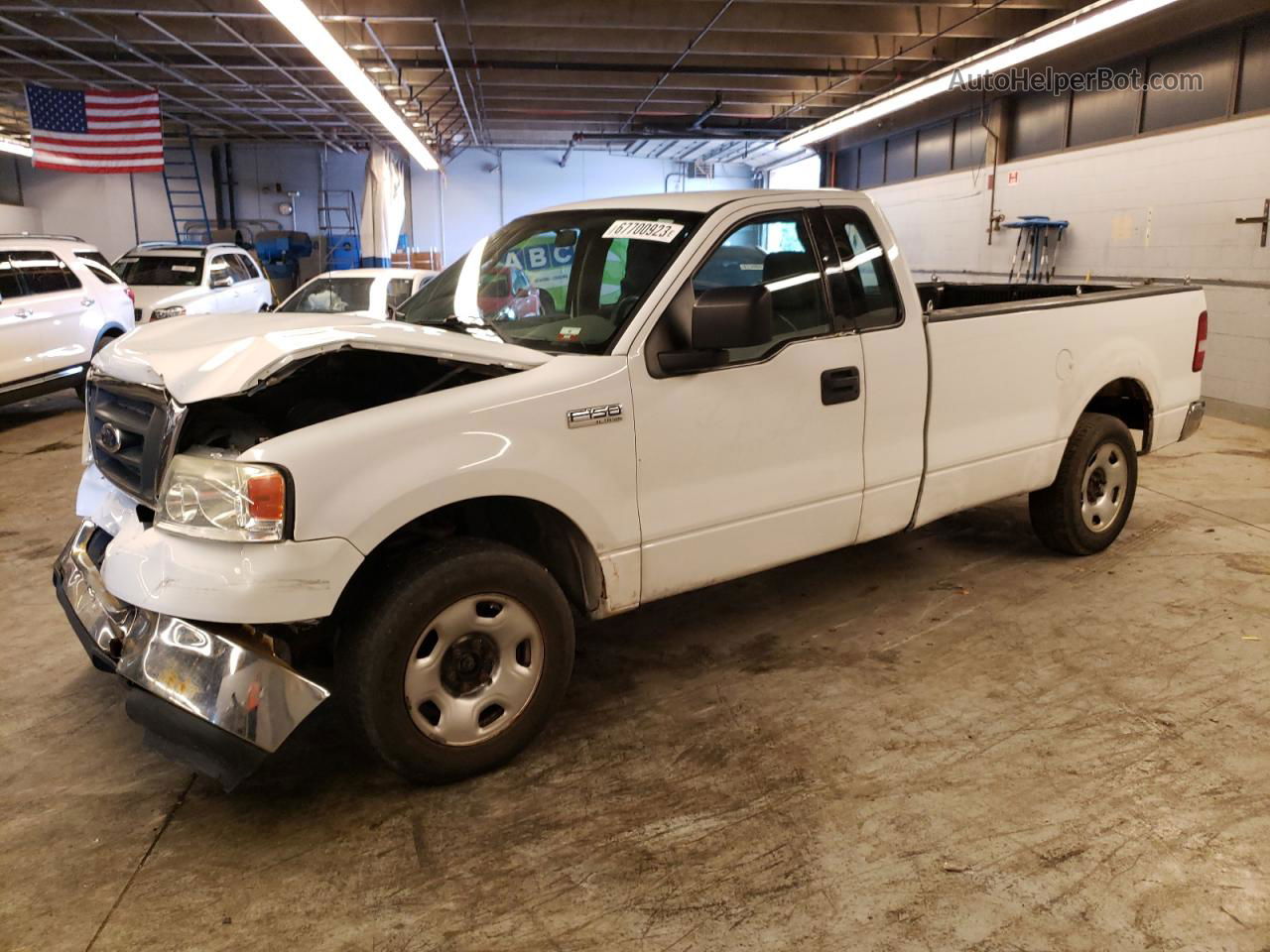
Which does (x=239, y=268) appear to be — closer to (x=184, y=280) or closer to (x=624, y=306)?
(x=184, y=280)

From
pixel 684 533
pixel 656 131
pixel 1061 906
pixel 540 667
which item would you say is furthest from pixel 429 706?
pixel 656 131

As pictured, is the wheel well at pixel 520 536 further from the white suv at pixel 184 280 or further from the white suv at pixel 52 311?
the white suv at pixel 184 280

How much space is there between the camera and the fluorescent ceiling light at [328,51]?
26.4 ft

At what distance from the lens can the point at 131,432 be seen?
3.19m

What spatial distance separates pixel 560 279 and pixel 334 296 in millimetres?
7351

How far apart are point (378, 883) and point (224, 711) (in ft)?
2.15

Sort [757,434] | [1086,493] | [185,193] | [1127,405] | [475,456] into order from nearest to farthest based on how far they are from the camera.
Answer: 1. [475,456]
2. [757,434]
3. [1086,493]
4. [1127,405]
5. [185,193]

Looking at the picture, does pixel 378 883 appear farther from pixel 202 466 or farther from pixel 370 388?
pixel 370 388

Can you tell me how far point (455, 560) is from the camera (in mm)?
2965

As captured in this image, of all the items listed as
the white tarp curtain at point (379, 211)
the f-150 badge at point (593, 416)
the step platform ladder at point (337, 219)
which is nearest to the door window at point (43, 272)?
the white tarp curtain at point (379, 211)

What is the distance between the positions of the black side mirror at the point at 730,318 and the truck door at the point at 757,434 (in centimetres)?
22

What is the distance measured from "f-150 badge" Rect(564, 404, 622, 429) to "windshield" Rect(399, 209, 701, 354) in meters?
0.25

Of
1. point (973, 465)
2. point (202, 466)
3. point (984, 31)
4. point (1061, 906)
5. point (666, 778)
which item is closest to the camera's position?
point (1061, 906)

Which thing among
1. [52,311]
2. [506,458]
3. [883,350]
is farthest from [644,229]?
[52,311]
